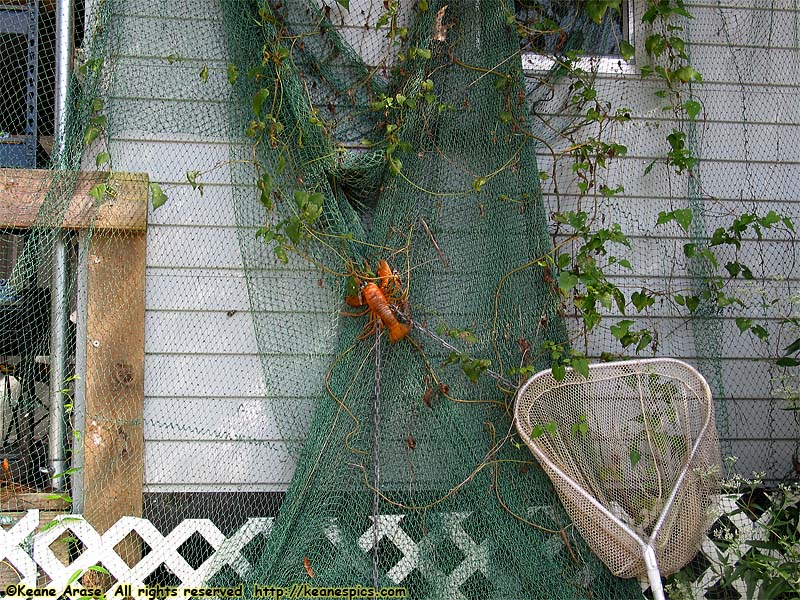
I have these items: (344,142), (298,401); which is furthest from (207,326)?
(344,142)

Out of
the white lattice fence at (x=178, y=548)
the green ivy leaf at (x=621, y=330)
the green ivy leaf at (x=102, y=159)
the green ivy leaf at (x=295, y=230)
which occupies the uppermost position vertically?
the green ivy leaf at (x=102, y=159)

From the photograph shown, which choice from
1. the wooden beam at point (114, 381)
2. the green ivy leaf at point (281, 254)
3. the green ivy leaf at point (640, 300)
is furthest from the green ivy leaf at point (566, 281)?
the wooden beam at point (114, 381)

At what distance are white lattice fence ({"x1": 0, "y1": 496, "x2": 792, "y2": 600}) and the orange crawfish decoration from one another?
0.71 m

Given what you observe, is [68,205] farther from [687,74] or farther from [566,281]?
[687,74]

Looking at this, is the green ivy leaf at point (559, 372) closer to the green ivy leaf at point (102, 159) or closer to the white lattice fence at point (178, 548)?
the white lattice fence at point (178, 548)

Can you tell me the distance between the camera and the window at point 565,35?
10.9 feet

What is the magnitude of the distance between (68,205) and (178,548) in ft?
4.51

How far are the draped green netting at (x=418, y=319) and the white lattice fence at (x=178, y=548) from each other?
13mm

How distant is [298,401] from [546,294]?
105 centimetres

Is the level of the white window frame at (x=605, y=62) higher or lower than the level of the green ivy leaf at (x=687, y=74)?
higher

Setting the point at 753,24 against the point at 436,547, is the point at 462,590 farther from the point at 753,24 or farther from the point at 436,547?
the point at 753,24

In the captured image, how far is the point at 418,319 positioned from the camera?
3.10m

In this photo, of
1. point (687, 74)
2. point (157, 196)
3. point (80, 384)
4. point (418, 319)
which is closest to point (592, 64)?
point (687, 74)

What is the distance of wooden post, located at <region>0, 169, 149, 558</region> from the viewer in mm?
3041
